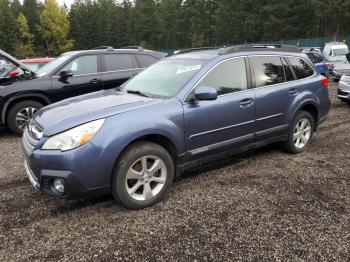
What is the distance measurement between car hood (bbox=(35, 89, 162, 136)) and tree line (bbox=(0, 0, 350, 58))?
166ft

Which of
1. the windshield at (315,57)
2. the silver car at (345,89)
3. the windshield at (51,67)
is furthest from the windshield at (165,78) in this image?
the windshield at (315,57)

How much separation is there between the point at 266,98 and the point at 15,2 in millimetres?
99954

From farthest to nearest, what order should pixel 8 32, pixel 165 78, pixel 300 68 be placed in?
pixel 8 32, pixel 300 68, pixel 165 78

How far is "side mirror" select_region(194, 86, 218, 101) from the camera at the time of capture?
4.30 metres

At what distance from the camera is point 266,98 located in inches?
203

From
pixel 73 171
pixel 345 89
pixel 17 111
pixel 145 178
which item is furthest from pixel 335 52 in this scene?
pixel 73 171

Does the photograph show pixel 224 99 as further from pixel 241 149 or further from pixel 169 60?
pixel 169 60

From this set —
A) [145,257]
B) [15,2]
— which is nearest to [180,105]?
[145,257]

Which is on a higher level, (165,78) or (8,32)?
(8,32)

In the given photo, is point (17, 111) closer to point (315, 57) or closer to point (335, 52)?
point (315, 57)

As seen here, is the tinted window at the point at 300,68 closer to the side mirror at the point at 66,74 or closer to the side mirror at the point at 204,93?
the side mirror at the point at 204,93

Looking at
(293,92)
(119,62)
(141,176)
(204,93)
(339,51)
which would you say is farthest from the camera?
(339,51)

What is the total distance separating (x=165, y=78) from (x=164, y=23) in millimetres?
73006

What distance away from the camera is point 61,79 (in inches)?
309
